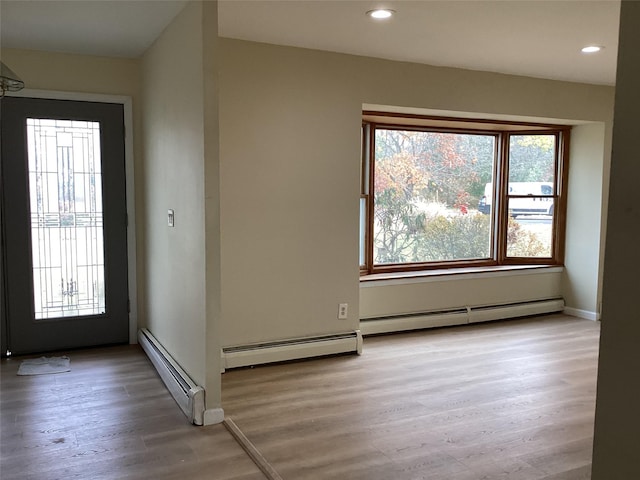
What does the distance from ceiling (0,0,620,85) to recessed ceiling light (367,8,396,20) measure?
0.17 ft

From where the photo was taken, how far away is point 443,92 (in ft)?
15.9

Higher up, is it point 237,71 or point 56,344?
point 237,71

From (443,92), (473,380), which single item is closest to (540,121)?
(443,92)

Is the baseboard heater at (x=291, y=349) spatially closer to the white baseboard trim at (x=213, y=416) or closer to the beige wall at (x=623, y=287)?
the white baseboard trim at (x=213, y=416)

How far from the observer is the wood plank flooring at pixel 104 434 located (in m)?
2.58

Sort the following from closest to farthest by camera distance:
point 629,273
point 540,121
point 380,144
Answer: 1. point 629,273
2. point 380,144
3. point 540,121

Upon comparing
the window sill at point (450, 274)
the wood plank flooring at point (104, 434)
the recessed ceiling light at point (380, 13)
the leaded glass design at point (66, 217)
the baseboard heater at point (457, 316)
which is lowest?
the wood plank flooring at point (104, 434)

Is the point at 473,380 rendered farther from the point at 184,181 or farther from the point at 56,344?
the point at 56,344

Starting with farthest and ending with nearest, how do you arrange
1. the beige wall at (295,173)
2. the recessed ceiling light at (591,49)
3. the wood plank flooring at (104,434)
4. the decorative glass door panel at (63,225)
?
the decorative glass door panel at (63,225)
the recessed ceiling light at (591,49)
the beige wall at (295,173)
the wood plank flooring at (104,434)

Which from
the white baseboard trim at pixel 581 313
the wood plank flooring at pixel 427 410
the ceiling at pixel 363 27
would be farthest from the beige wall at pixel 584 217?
the ceiling at pixel 363 27

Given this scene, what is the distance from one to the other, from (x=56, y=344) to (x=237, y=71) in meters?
Result: 2.65

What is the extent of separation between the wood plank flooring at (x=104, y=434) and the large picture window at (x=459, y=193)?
253 centimetres

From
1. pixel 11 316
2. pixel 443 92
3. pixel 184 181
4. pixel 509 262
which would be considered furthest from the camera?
pixel 509 262

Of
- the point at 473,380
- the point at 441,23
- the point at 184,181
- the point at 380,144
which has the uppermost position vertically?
the point at 441,23
